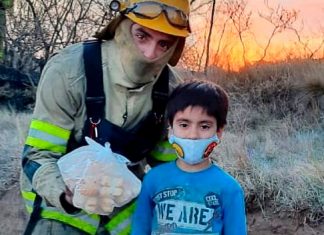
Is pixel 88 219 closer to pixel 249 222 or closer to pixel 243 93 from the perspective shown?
pixel 249 222

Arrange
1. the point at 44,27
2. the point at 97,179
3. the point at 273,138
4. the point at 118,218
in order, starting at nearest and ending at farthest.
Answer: the point at 97,179, the point at 118,218, the point at 273,138, the point at 44,27

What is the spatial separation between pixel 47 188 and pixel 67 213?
0.18 m

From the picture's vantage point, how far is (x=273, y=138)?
7496 mm

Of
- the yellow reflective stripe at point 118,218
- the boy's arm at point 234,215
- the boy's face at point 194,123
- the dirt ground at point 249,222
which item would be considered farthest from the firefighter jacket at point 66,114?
the dirt ground at point 249,222

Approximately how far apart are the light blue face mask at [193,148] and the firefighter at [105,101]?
0.88 ft

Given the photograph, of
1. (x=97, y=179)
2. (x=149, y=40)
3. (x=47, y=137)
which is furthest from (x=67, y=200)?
(x=149, y=40)

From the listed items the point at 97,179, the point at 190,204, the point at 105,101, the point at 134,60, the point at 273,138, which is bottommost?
the point at 273,138

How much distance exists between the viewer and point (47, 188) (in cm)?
276

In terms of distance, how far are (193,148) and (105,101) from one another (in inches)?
15.7

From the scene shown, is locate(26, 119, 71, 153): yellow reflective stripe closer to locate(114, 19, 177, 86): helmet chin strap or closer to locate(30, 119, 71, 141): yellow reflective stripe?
locate(30, 119, 71, 141): yellow reflective stripe

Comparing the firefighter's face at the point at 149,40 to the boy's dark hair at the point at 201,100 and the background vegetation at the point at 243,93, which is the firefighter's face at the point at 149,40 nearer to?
the boy's dark hair at the point at 201,100

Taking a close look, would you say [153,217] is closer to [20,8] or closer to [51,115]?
[51,115]

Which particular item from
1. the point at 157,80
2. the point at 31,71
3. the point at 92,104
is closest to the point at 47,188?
the point at 92,104

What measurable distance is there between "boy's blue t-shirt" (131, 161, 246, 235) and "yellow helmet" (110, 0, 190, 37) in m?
0.54
